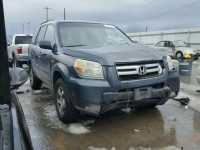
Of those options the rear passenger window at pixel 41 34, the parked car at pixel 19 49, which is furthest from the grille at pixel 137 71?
the parked car at pixel 19 49

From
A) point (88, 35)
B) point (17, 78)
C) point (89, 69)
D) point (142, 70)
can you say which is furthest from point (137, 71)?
point (17, 78)

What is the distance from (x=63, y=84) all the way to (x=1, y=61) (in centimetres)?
232

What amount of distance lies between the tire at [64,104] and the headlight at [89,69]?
1.47 feet

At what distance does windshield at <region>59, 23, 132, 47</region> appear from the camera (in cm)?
480

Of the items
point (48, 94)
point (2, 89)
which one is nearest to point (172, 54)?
point (48, 94)

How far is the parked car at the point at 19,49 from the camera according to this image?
431 inches

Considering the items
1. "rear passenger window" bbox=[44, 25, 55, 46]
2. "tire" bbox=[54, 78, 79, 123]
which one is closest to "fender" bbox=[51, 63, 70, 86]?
"tire" bbox=[54, 78, 79, 123]

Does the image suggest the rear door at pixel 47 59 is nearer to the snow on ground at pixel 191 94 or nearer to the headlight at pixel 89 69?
the headlight at pixel 89 69

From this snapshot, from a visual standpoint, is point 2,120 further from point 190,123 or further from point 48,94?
point 48,94

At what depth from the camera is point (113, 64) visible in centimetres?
375

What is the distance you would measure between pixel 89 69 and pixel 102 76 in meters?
0.23

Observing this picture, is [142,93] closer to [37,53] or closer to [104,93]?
[104,93]

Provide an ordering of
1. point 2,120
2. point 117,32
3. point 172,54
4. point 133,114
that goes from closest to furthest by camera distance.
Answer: point 2,120 → point 133,114 → point 117,32 → point 172,54

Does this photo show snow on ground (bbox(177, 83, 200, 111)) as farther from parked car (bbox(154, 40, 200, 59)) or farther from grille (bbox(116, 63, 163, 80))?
parked car (bbox(154, 40, 200, 59))
